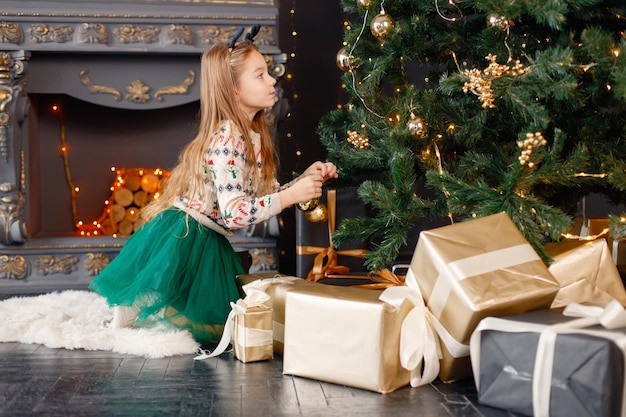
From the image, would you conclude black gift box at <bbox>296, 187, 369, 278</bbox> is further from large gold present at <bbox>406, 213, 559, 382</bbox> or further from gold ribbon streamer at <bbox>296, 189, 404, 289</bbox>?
large gold present at <bbox>406, 213, 559, 382</bbox>

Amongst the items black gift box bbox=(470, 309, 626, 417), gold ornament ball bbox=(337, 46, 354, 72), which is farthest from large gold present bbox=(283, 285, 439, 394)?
gold ornament ball bbox=(337, 46, 354, 72)

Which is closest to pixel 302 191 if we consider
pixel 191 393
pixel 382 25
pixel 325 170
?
pixel 325 170

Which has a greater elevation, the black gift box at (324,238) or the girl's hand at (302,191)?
the girl's hand at (302,191)

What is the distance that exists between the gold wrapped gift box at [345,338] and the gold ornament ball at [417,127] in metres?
0.52

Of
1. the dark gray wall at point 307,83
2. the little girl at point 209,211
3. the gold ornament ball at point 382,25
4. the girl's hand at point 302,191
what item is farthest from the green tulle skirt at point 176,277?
the dark gray wall at point 307,83

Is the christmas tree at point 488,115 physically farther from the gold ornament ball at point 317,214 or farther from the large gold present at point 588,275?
the gold ornament ball at point 317,214

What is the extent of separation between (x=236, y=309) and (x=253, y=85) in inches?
29.8

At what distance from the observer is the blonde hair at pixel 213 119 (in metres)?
2.18

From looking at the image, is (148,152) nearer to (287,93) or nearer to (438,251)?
(287,93)

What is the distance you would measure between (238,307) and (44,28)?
5.33 ft

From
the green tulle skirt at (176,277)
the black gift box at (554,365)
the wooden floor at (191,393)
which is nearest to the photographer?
the black gift box at (554,365)

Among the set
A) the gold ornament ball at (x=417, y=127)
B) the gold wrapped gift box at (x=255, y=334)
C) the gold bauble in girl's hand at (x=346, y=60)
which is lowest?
the gold wrapped gift box at (x=255, y=334)

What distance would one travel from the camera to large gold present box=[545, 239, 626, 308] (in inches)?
69.1

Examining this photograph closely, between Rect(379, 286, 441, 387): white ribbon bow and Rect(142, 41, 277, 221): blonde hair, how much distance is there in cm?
77
